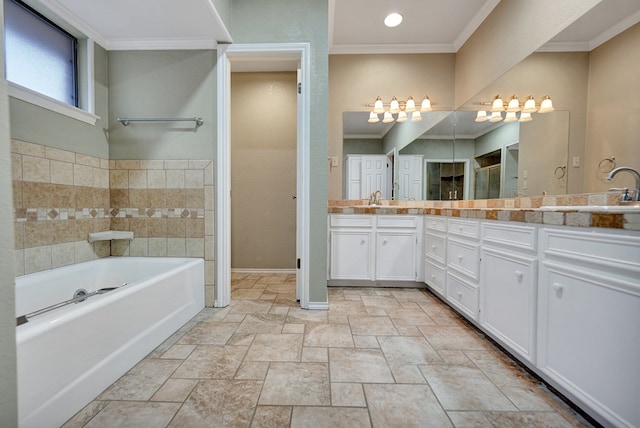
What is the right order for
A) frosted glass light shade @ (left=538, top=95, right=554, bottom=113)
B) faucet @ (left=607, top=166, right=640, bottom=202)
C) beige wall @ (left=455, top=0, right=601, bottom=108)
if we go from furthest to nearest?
1. frosted glass light shade @ (left=538, top=95, right=554, bottom=113)
2. beige wall @ (left=455, top=0, right=601, bottom=108)
3. faucet @ (left=607, top=166, right=640, bottom=202)

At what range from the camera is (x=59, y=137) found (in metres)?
1.85

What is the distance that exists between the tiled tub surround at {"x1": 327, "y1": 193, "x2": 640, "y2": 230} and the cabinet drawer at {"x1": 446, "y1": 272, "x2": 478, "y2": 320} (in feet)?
1.60

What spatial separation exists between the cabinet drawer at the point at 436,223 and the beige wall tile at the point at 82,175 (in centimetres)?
280

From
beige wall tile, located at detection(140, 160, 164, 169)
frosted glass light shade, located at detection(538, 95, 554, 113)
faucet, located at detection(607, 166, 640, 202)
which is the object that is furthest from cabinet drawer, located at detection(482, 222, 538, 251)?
beige wall tile, located at detection(140, 160, 164, 169)

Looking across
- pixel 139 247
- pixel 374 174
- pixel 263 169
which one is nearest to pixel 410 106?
pixel 374 174

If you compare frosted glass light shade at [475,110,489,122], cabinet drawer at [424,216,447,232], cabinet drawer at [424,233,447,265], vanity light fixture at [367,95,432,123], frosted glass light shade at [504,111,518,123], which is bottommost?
cabinet drawer at [424,233,447,265]

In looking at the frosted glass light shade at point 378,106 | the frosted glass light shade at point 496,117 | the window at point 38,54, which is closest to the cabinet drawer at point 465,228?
the frosted glass light shade at point 496,117

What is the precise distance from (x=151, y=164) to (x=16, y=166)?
80cm

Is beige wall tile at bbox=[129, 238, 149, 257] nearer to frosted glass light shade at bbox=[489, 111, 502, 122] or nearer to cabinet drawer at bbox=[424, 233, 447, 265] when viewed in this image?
cabinet drawer at bbox=[424, 233, 447, 265]

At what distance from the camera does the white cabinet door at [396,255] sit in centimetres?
283

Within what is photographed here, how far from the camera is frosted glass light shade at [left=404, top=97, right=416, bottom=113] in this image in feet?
10.4

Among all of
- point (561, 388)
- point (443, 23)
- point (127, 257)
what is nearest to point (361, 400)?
point (561, 388)

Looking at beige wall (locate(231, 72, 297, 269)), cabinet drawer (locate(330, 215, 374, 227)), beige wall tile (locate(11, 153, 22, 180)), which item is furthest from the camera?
beige wall (locate(231, 72, 297, 269))

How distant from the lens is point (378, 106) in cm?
317
